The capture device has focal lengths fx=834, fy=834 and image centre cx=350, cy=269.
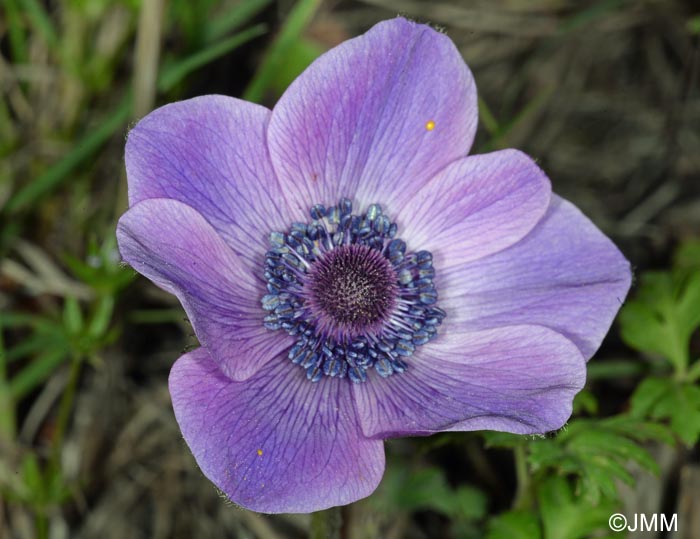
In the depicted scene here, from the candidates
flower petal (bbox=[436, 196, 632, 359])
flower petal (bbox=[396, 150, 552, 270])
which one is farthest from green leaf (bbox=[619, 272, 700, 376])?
flower petal (bbox=[396, 150, 552, 270])

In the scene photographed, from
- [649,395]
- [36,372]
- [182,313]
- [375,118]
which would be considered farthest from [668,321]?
[36,372]

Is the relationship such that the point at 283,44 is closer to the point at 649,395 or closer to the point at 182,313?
the point at 182,313

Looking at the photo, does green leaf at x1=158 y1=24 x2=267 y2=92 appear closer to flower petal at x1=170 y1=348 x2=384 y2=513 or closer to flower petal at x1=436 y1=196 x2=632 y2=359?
flower petal at x1=436 y1=196 x2=632 y2=359

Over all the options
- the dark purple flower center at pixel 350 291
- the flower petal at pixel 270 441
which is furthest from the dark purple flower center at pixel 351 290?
the flower petal at pixel 270 441

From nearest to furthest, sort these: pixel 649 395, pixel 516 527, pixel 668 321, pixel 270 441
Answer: pixel 270 441, pixel 516 527, pixel 649 395, pixel 668 321

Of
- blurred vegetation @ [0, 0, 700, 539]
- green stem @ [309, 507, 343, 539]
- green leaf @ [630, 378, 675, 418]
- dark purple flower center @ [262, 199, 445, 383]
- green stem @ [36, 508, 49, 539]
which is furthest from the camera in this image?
green stem @ [36, 508, 49, 539]

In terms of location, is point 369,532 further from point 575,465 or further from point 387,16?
point 387,16
